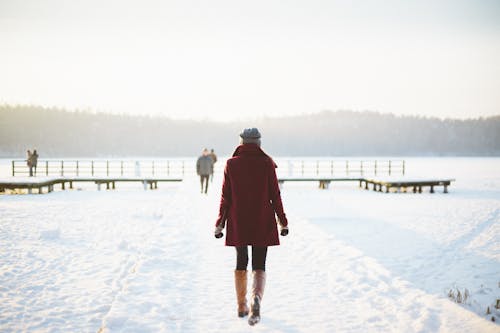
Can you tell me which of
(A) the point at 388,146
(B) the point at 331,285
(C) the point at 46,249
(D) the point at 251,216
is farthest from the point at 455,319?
(A) the point at 388,146

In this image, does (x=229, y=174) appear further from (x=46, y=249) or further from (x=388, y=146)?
(x=388, y=146)

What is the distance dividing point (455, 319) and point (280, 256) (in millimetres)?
3124

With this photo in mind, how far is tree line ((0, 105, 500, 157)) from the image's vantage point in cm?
11150

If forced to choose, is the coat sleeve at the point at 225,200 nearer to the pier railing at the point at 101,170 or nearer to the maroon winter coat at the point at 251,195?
the maroon winter coat at the point at 251,195

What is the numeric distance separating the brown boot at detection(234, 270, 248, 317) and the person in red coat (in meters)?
0.13

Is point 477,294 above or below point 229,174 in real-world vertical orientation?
below

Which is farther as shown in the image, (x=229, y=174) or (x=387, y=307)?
(x=387, y=307)

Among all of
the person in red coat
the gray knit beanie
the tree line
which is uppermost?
the tree line

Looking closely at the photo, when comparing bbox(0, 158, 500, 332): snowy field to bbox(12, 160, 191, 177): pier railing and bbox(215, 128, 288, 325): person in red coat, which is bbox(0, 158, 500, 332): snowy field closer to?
bbox(215, 128, 288, 325): person in red coat

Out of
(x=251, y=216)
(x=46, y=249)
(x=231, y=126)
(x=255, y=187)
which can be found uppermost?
(x=231, y=126)

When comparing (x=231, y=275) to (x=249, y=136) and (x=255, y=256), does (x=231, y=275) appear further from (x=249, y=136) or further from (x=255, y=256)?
(x=249, y=136)

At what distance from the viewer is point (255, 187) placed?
388 cm

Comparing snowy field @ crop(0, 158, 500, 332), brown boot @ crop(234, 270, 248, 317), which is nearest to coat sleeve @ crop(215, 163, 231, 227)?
brown boot @ crop(234, 270, 248, 317)

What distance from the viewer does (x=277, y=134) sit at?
132 m
